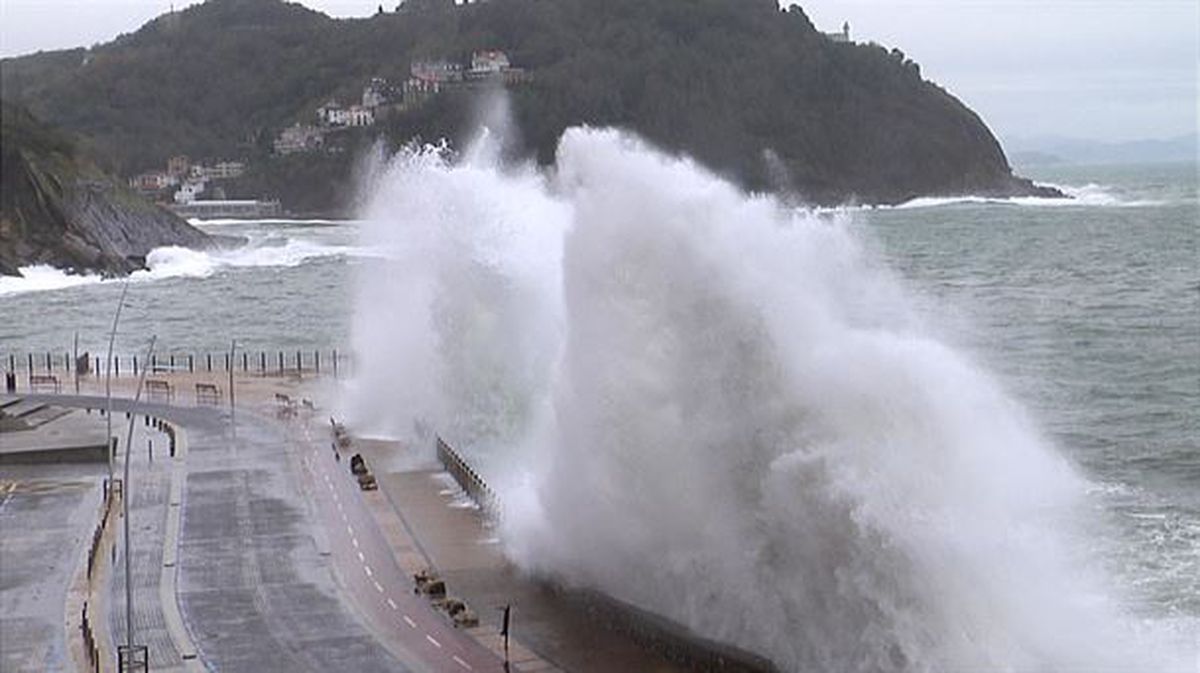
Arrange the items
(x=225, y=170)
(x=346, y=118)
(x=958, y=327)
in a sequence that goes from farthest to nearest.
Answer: (x=346, y=118) → (x=225, y=170) → (x=958, y=327)

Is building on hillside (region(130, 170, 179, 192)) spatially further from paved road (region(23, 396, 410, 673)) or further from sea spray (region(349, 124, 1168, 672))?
sea spray (region(349, 124, 1168, 672))

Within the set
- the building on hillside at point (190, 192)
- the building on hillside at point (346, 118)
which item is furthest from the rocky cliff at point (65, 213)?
the building on hillside at point (346, 118)

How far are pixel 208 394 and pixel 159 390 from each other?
2280 millimetres

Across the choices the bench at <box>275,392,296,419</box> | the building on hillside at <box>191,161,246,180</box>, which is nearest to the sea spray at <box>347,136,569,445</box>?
the bench at <box>275,392,296,419</box>

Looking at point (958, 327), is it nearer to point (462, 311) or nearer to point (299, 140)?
point (462, 311)

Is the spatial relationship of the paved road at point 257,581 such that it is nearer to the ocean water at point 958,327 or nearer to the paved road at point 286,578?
the paved road at point 286,578

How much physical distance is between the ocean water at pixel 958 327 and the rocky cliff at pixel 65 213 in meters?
2.24

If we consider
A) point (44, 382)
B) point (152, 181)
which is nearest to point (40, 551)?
point (44, 382)


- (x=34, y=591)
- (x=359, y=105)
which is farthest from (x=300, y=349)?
(x=359, y=105)

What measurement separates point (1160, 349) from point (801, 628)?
41853 mm

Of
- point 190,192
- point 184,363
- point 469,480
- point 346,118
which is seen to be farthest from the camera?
point 346,118

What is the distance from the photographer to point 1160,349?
2451 inches

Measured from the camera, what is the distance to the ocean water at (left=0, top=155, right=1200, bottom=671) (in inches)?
1105

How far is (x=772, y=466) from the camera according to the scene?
84.4 feet
